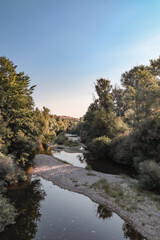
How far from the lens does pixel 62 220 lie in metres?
10.3

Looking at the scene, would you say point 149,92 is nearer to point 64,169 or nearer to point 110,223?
point 64,169

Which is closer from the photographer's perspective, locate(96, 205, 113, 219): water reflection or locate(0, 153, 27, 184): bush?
locate(96, 205, 113, 219): water reflection

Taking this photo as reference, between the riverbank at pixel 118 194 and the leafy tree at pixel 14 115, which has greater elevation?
the leafy tree at pixel 14 115

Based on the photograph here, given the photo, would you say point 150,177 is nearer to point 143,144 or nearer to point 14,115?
point 143,144

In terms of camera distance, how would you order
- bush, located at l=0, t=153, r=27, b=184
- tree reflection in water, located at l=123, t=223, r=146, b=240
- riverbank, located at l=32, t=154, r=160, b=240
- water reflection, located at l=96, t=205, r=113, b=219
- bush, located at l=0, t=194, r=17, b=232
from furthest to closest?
bush, located at l=0, t=153, r=27, b=184 → water reflection, located at l=96, t=205, r=113, b=219 → riverbank, located at l=32, t=154, r=160, b=240 → bush, located at l=0, t=194, r=17, b=232 → tree reflection in water, located at l=123, t=223, r=146, b=240

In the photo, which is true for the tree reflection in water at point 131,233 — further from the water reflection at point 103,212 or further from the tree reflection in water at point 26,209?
the tree reflection in water at point 26,209

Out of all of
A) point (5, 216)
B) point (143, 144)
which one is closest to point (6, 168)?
point (5, 216)

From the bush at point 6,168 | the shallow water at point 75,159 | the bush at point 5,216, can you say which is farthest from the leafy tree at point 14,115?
the bush at point 5,216

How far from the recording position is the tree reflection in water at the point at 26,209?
29.0 feet

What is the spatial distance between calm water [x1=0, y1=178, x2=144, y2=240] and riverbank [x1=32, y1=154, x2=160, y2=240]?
2.05ft

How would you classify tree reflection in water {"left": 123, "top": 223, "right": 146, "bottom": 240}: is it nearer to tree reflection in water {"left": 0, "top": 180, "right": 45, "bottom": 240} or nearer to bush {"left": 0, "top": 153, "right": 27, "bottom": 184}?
tree reflection in water {"left": 0, "top": 180, "right": 45, "bottom": 240}

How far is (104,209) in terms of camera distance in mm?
11852

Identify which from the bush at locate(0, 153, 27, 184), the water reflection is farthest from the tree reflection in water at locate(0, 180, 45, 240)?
the water reflection

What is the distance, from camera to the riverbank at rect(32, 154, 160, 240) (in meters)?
9.84
